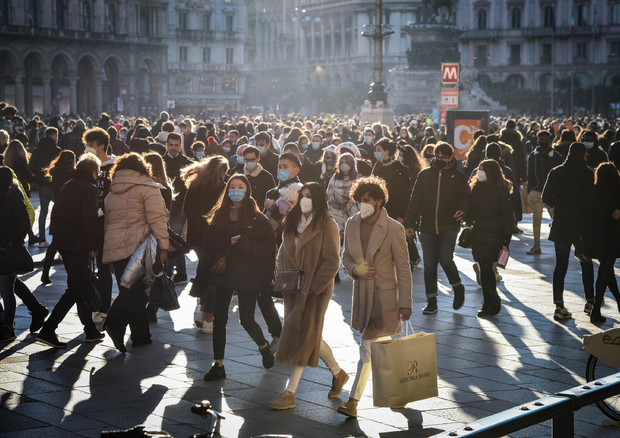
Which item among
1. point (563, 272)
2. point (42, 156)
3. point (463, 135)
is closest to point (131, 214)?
point (563, 272)

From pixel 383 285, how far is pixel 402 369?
31.8 inches

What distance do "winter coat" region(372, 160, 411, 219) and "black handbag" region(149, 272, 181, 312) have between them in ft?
14.2

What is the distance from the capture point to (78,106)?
256ft

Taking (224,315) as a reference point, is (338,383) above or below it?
below

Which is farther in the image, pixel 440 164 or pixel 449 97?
pixel 449 97

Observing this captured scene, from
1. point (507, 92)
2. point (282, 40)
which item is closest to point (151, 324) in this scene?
point (507, 92)

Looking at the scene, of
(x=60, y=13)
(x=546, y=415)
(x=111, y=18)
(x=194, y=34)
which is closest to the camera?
(x=546, y=415)

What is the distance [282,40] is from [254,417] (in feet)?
377

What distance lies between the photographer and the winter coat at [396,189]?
13.1 m

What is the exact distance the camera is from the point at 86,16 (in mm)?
77562

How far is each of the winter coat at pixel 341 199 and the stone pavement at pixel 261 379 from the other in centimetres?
163

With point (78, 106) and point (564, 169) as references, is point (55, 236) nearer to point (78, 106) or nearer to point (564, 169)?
point (564, 169)

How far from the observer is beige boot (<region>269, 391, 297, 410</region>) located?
7133 millimetres

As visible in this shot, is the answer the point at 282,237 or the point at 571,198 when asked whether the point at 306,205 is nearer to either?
the point at 282,237
